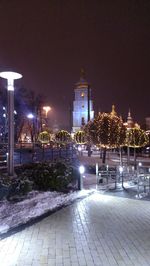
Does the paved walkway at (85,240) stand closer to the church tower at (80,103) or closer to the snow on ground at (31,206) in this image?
the snow on ground at (31,206)

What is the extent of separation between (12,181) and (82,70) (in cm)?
11283

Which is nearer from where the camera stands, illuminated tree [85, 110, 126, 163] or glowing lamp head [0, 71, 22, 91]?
glowing lamp head [0, 71, 22, 91]

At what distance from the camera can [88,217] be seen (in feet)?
29.1

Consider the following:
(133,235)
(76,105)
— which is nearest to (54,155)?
(133,235)

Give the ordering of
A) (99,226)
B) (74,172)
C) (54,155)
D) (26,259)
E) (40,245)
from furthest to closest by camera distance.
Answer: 1. (54,155)
2. (74,172)
3. (99,226)
4. (40,245)
5. (26,259)

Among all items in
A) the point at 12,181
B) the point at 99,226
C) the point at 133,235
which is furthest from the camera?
the point at 12,181

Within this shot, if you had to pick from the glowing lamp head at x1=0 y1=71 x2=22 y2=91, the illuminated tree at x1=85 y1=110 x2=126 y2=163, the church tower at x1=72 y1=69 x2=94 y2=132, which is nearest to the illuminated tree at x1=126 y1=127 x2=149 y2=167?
the illuminated tree at x1=85 y1=110 x2=126 y2=163

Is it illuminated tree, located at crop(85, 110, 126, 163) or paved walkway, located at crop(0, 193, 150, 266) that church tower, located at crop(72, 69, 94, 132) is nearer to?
illuminated tree, located at crop(85, 110, 126, 163)

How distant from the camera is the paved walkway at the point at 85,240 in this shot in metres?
5.85

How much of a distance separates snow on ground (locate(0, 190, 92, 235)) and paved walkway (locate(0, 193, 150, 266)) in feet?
1.47

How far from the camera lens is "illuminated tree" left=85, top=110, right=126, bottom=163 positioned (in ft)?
80.9

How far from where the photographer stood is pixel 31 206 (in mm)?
9969

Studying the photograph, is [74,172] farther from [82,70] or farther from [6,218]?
[82,70]

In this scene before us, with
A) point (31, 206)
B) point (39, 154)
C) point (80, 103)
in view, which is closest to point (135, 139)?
point (39, 154)
